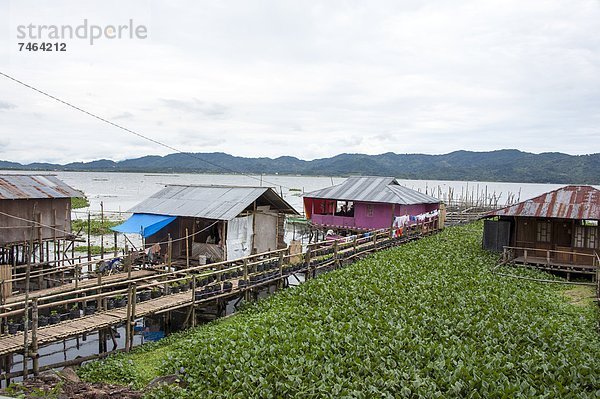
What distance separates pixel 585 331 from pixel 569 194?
12535mm

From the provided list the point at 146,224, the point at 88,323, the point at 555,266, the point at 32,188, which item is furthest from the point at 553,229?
the point at 32,188

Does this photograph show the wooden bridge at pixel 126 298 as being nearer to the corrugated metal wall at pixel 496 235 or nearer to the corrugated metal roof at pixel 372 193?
the corrugated metal wall at pixel 496 235

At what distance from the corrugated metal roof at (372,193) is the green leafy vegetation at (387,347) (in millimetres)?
14657

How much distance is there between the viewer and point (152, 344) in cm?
1423

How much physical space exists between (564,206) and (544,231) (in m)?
1.69

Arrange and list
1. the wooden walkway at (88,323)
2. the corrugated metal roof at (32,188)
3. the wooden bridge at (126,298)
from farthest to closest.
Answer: the corrugated metal roof at (32,188) → the wooden bridge at (126,298) → the wooden walkway at (88,323)

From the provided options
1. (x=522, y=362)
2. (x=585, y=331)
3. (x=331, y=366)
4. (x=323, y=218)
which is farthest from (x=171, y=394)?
(x=323, y=218)

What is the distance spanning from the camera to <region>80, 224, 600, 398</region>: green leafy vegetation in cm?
1035

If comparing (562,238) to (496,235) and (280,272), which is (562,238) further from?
(280,272)

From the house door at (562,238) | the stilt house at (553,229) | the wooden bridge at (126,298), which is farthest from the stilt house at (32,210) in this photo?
the house door at (562,238)

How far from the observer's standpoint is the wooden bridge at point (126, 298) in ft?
40.6

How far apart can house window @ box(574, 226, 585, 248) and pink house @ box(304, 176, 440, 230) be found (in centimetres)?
1088

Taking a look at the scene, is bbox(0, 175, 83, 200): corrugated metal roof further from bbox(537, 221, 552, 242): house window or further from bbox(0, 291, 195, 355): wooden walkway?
bbox(537, 221, 552, 242): house window

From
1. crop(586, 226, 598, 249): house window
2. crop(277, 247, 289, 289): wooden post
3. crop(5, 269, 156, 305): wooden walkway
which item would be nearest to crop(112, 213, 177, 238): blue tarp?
crop(5, 269, 156, 305): wooden walkway
